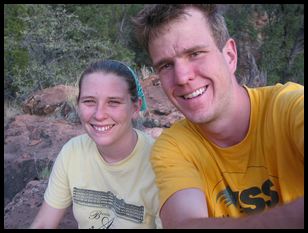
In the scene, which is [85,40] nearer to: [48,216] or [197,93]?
[48,216]

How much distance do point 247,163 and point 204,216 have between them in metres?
0.31

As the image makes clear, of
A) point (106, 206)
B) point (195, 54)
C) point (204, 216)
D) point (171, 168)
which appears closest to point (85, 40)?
point (106, 206)

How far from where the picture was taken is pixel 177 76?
1.62m

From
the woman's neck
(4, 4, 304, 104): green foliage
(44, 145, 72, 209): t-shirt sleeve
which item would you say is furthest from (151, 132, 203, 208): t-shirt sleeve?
(4, 4, 304, 104): green foliage

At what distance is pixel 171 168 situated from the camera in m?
1.56

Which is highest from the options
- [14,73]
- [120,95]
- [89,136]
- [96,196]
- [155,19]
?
[155,19]

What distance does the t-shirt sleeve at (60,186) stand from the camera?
76.7 inches

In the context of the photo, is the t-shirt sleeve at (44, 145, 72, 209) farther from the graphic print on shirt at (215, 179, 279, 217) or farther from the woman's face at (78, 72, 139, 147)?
the graphic print on shirt at (215, 179, 279, 217)

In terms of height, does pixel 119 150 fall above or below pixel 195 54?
below

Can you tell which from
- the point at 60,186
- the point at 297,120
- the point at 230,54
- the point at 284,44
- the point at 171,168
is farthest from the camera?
the point at 284,44

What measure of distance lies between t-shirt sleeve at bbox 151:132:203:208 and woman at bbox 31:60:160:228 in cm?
19

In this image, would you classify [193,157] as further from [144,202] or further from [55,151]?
[55,151]
